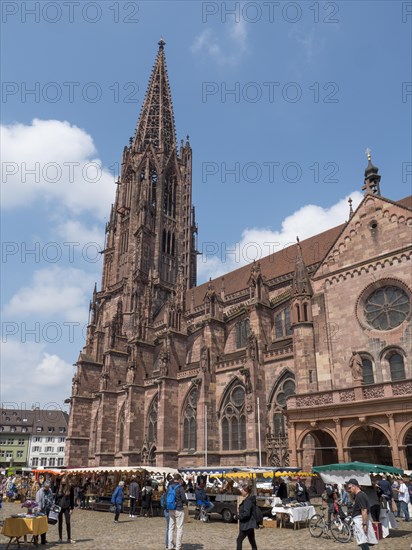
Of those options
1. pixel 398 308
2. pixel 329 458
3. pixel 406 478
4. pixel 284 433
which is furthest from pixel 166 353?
pixel 406 478

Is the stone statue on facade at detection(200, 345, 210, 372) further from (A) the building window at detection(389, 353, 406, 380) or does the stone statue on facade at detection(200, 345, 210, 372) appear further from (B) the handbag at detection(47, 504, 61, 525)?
(B) the handbag at detection(47, 504, 61, 525)

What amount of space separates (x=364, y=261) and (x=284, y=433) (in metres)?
11.2

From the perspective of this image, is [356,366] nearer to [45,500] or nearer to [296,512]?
[296,512]

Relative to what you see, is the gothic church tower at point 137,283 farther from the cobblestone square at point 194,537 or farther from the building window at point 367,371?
the cobblestone square at point 194,537

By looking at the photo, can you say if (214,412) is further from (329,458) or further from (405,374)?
(405,374)

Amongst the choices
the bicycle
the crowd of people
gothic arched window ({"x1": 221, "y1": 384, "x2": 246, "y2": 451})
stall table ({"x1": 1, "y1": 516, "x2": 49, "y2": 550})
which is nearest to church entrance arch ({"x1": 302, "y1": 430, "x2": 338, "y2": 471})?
the crowd of people

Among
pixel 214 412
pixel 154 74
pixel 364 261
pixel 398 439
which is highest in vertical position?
pixel 154 74

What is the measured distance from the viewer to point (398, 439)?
60.1 feet

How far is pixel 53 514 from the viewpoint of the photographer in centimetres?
1239

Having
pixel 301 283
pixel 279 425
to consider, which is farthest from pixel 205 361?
pixel 301 283

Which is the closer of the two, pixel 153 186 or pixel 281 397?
pixel 281 397

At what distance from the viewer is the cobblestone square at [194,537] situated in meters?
11.6

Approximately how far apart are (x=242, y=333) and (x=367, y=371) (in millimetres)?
14984

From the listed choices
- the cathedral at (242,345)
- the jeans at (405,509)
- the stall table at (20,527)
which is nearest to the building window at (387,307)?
the cathedral at (242,345)
